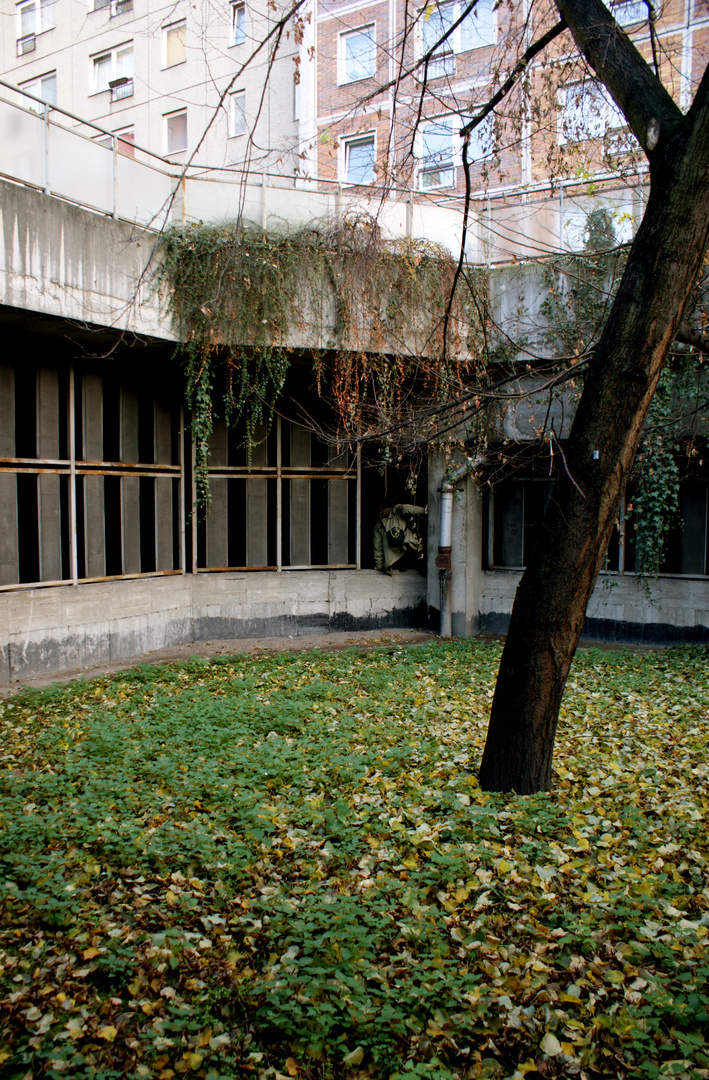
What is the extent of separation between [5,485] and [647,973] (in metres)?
8.46

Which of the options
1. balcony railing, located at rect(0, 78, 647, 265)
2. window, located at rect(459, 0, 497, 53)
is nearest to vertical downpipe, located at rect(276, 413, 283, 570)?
balcony railing, located at rect(0, 78, 647, 265)

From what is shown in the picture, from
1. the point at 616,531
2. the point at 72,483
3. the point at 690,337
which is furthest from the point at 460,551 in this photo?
the point at 690,337

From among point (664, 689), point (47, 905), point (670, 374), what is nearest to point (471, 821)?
point (47, 905)

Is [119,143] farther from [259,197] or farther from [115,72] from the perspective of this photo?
Answer: [115,72]

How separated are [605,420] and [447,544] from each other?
→ 323 inches

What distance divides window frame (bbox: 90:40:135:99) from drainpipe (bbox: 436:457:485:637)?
74.1 feet

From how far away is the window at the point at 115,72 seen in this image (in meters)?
26.9

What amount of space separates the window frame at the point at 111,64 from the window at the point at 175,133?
2223 mm

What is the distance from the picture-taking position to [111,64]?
27.3 meters

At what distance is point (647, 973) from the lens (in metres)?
3.26

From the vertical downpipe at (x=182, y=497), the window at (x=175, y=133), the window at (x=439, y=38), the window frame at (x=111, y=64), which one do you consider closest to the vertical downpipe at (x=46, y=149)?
the vertical downpipe at (x=182, y=497)

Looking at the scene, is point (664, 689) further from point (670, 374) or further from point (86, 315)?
point (86, 315)

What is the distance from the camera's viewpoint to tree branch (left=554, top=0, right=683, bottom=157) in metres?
4.58

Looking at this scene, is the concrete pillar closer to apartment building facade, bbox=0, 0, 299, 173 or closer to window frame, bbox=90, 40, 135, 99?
apartment building facade, bbox=0, 0, 299, 173
